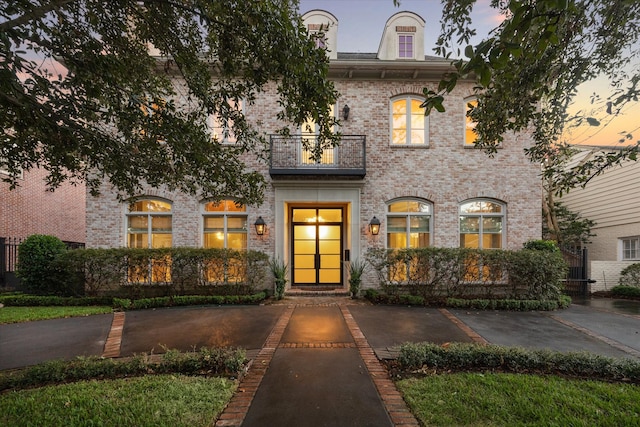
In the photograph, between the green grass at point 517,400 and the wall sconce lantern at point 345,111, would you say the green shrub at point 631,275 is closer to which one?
the green grass at point 517,400

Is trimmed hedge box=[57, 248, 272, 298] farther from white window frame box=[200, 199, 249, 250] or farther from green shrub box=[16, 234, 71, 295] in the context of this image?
white window frame box=[200, 199, 249, 250]

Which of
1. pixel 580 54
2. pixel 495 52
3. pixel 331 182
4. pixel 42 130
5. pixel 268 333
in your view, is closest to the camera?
pixel 495 52

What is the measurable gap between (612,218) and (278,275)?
46.4 ft

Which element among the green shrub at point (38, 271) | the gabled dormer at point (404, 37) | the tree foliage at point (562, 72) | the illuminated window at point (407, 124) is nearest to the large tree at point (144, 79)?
the tree foliage at point (562, 72)

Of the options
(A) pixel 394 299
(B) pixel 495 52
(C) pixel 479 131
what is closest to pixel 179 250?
(A) pixel 394 299

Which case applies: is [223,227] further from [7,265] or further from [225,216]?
[7,265]

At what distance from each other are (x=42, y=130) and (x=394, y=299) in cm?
767

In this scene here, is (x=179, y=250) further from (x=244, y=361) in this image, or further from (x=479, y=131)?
(x=479, y=131)

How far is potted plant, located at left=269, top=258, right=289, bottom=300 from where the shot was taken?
8297 mm

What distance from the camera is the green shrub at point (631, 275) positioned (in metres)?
9.69

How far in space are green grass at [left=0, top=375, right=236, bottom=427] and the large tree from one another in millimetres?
2779

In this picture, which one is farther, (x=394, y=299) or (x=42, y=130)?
(x=394, y=299)

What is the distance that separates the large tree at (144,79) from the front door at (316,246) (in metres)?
4.96

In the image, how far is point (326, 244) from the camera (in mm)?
9812
